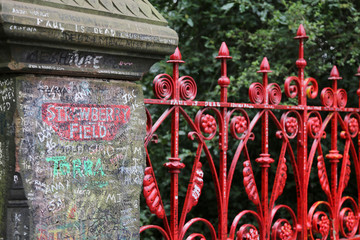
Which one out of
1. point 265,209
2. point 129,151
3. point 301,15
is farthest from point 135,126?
point 301,15

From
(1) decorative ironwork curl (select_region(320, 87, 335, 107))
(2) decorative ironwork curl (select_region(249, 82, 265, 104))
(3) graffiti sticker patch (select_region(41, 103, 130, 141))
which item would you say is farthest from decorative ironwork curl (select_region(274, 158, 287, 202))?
(3) graffiti sticker patch (select_region(41, 103, 130, 141))

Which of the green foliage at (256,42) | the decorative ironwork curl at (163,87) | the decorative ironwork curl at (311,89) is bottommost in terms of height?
the decorative ironwork curl at (163,87)

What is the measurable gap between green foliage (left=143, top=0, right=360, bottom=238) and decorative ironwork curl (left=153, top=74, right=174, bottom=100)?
191 cm

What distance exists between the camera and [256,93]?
2977mm

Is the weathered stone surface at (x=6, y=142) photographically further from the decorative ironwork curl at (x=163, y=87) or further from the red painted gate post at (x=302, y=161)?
the red painted gate post at (x=302, y=161)

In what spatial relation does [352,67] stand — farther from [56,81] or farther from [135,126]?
[56,81]

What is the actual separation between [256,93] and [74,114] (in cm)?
135

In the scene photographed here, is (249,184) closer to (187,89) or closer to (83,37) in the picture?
(187,89)

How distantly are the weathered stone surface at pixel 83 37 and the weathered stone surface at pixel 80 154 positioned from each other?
0.06 m

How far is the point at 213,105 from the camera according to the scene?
8.92ft

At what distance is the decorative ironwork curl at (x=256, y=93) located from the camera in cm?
294

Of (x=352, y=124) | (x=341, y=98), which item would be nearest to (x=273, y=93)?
(x=341, y=98)

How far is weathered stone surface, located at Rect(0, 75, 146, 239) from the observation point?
1.79m

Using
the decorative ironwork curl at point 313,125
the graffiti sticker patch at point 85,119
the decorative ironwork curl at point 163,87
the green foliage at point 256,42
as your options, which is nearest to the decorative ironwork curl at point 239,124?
the decorative ironwork curl at point 163,87
